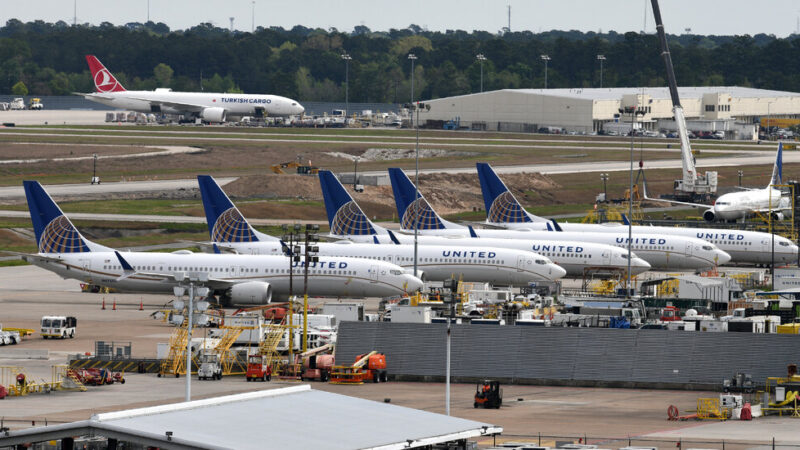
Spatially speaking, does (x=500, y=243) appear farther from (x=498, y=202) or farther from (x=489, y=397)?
(x=489, y=397)

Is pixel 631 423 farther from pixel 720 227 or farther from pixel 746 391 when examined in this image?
pixel 720 227

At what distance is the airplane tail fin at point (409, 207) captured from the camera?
120 m

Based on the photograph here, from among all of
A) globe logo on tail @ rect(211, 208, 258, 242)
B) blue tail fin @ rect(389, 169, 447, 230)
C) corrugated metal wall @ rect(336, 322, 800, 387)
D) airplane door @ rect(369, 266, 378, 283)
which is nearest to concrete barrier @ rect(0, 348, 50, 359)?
corrugated metal wall @ rect(336, 322, 800, 387)

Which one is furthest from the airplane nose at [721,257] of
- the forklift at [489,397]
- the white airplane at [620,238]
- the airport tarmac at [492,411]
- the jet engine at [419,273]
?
the forklift at [489,397]

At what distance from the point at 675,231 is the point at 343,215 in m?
29.3

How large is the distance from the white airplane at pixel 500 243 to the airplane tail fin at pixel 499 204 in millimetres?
10689

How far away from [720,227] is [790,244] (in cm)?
1735

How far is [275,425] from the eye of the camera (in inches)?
1635

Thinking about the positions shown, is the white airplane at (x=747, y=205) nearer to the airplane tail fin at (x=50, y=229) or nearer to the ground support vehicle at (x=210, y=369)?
the airplane tail fin at (x=50, y=229)

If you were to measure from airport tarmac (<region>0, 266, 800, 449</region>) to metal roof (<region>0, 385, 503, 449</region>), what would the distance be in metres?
10.9

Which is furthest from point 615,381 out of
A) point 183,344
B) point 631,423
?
point 183,344

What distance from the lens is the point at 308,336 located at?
80.6 m

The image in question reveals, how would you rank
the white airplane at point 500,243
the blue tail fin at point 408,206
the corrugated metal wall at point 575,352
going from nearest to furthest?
the corrugated metal wall at point 575,352
the white airplane at point 500,243
the blue tail fin at point 408,206

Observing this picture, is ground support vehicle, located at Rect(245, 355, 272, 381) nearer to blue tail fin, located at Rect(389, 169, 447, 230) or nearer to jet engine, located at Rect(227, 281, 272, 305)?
jet engine, located at Rect(227, 281, 272, 305)
